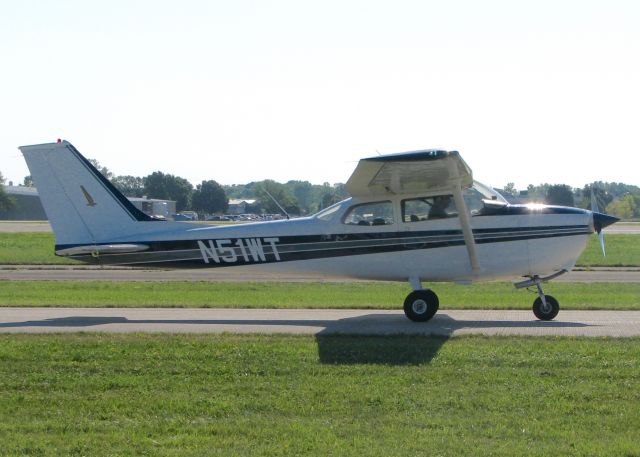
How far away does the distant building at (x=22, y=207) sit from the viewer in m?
116

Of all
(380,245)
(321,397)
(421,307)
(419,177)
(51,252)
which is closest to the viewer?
(321,397)

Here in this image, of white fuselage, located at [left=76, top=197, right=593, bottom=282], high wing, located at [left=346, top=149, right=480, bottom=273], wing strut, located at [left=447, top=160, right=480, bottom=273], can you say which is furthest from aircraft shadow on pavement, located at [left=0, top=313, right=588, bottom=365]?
high wing, located at [left=346, top=149, right=480, bottom=273]

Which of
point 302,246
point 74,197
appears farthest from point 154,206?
point 302,246

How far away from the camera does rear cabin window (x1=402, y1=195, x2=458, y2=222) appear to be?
1423 centimetres

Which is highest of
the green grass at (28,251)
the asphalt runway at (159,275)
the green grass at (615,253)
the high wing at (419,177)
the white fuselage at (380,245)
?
the high wing at (419,177)

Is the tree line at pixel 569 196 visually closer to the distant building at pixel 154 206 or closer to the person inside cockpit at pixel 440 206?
the person inside cockpit at pixel 440 206

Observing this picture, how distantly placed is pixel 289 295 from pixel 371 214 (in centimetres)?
575

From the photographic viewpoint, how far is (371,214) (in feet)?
47.9

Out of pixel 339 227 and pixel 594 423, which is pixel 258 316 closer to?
pixel 339 227

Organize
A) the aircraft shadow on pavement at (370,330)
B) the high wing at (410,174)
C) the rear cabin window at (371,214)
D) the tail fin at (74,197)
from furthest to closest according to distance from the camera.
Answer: the tail fin at (74,197), the rear cabin window at (371,214), the high wing at (410,174), the aircraft shadow on pavement at (370,330)

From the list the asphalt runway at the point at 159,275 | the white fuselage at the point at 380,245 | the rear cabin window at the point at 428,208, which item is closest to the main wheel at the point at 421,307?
the white fuselage at the point at 380,245

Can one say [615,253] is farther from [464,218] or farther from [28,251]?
[464,218]

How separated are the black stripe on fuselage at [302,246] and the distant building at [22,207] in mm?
107091

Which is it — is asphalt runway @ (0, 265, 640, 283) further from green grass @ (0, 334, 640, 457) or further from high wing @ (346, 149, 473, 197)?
green grass @ (0, 334, 640, 457)
